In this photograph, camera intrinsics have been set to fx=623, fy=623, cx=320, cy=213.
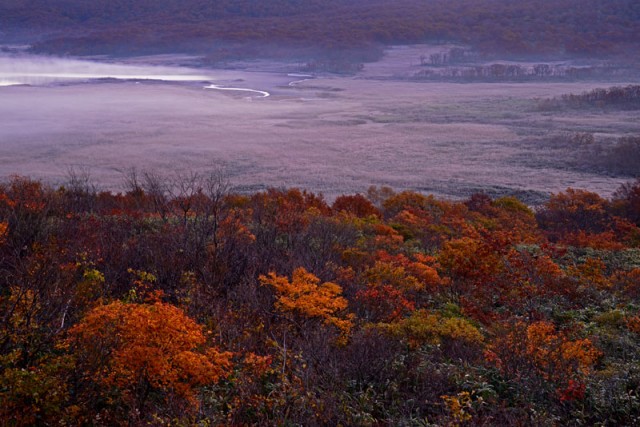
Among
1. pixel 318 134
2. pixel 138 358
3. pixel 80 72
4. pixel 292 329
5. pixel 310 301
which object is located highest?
pixel 80 72

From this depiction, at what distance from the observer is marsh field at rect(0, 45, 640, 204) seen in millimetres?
47750

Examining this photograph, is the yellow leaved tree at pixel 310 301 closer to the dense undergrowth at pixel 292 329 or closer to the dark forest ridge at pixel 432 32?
the dense undergrowth at pixel 292 329

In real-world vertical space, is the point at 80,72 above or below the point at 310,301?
above

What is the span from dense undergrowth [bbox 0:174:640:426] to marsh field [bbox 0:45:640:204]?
91.0ft

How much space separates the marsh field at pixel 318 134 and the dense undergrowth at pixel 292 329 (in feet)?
91.0

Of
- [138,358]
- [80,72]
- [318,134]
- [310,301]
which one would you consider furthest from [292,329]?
[80,72]

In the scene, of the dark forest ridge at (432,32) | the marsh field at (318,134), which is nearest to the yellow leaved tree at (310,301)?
the marsh field at (318,134)

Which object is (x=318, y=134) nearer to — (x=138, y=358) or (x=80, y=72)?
(x=138, y=358)

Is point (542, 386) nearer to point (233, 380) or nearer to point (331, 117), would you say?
point (233, 380)

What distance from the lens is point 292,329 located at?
10188mm

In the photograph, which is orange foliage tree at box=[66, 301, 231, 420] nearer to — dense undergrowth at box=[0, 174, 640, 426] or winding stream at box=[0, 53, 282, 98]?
dense undergrowth at box=[0, 174, 640, 426]

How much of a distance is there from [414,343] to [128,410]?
4380 mm

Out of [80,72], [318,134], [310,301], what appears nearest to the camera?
[310,301]

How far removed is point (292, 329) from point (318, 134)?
2197 inches
